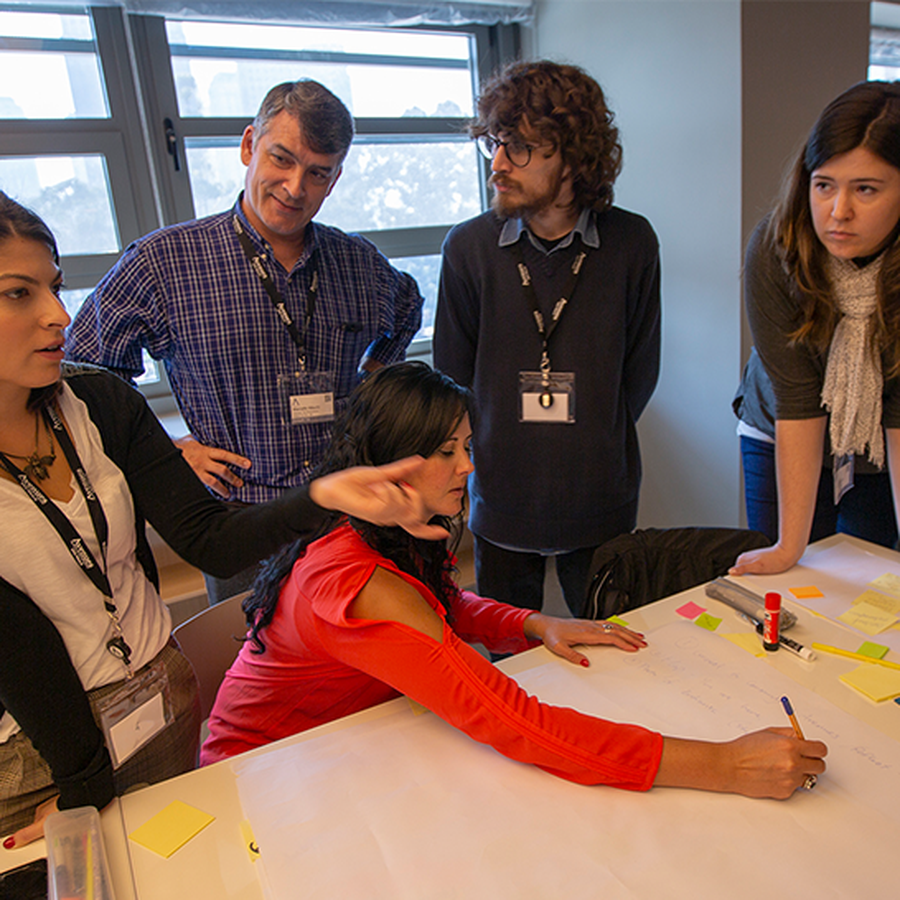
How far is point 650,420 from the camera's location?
314 cm

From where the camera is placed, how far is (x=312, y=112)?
5.60 feet

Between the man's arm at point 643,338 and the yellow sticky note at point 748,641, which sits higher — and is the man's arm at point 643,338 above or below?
above

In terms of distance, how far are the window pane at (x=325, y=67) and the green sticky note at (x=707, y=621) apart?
2.63 meters

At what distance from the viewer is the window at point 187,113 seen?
2.62 m

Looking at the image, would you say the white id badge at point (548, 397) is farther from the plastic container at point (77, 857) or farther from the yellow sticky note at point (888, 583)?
the plastic container at point (77, 857)

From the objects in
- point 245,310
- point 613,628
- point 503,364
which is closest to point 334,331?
point 245,310

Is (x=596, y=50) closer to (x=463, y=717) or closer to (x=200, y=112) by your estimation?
(x=200, y=112)

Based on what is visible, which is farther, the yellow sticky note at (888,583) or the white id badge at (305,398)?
the white id badge at (305,398)

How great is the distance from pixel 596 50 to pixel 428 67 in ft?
2.59

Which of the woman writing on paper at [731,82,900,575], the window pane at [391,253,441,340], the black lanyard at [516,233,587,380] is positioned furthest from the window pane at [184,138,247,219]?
the woman writing on paper at [731,82,900,575]

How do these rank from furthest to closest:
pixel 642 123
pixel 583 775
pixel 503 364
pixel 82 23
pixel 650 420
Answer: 1. pixel 650 420
2. pixel 642 123
3. pixel 82 23
4. pixel 503 364
5. pixel 583 775

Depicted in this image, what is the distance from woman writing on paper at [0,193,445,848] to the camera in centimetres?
105

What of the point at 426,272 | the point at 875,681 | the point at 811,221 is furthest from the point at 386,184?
the point at 875,681

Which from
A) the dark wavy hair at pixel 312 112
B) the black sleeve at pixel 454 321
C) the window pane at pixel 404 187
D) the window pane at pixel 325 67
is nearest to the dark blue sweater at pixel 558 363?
the black sleeve at pixel 454 321
